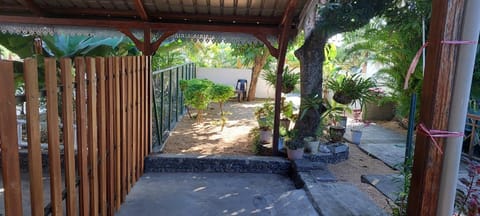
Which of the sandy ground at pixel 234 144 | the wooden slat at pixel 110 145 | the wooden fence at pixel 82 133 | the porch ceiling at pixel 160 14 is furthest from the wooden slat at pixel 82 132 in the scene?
the sandy ground at pixel 234 144

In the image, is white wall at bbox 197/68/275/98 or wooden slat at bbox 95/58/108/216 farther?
white wall at bbox 197/68/275/98

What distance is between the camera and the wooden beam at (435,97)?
1.40 m

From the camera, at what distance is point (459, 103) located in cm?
142

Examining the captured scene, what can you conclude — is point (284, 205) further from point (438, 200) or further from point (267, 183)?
point (438, 200)

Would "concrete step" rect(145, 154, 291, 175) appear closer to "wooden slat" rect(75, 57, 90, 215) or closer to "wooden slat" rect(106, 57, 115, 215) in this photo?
"wooden slat" rect(106, 57, 115, 215)

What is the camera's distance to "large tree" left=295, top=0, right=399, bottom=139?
16.2 ft

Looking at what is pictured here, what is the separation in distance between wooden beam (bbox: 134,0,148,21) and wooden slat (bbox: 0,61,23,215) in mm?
2781

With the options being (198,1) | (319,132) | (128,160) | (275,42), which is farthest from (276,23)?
(128,160)

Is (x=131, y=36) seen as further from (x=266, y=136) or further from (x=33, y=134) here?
(x=33, y=134)

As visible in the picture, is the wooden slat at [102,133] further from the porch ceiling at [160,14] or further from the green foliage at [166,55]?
the green foliage at [166,55]

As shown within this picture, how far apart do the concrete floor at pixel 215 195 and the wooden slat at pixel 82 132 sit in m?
0.88

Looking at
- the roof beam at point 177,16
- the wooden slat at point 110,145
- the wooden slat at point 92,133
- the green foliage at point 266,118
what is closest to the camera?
the wooden slat at point 92,133

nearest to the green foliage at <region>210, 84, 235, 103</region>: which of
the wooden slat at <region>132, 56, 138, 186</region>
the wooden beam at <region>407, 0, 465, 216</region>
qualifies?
the wooden slat at <region>132, 56, 138, 186</region>

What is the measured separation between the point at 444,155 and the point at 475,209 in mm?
649
